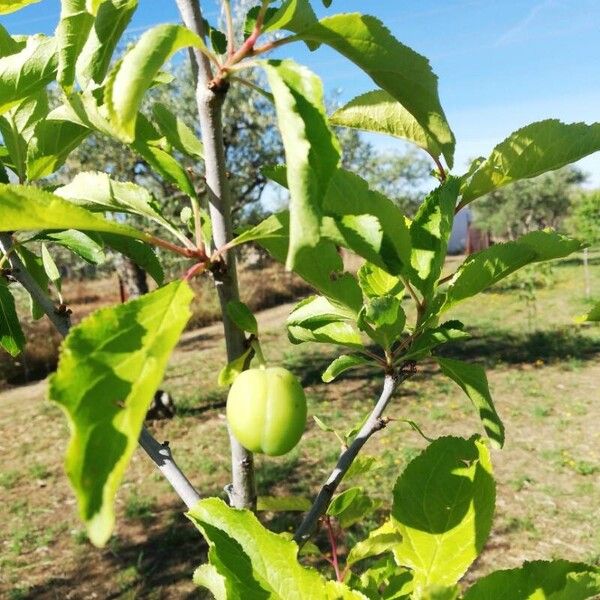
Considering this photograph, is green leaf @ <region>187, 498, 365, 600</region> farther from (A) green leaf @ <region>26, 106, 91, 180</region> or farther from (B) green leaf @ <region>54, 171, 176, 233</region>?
(A) green leaf @ <region>26, 106, 91, 180</region>

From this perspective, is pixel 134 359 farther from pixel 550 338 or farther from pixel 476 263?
pixel 550 338

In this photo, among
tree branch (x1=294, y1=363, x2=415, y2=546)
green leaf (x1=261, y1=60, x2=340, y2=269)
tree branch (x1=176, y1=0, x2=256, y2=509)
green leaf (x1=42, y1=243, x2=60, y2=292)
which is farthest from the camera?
green leaf (x1=42, y1=243, x2=60, y2=292)

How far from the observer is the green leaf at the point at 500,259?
0.81 metres

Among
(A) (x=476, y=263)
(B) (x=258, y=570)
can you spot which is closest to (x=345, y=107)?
(A) (x=476, y=263)

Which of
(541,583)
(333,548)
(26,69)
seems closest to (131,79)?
(26,69)

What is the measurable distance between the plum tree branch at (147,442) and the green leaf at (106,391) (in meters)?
0.34

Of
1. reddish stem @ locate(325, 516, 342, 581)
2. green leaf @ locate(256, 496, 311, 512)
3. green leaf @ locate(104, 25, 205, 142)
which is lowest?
reddish stem @ locate(325, 516, 342, 581)

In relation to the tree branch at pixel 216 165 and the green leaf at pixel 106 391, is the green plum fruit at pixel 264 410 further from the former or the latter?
the green leaf at pixel 106 391

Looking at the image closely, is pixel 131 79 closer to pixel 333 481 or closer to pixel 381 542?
pixel 333 481

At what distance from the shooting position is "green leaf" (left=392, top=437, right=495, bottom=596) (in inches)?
33.0

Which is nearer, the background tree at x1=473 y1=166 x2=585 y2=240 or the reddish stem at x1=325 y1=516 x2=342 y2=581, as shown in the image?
the reddish stem at x1=325 y1=516 x2=342 y2=581

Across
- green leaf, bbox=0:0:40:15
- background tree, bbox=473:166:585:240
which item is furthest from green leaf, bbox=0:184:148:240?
background tree, bbox=473:166:585:240

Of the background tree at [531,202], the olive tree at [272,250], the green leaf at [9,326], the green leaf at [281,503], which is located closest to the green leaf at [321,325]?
the olive tree at [272,250]

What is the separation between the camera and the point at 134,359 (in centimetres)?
49
